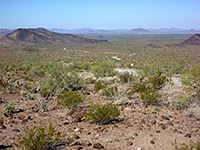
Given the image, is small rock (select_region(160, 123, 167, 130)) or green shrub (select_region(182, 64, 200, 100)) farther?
green shrub (select_region(182, 64, 200, 100))

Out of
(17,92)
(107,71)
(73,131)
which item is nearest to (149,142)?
(73,131)

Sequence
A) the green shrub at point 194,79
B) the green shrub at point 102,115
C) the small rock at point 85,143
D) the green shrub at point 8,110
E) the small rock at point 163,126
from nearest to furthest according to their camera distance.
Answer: the small rock at point 85,143 → the small rock at point 163,126 → the green shrub at point 102,115 → the green shrub at point 8,110 → the green shrub at point 194,79

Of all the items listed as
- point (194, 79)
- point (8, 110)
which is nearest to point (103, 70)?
point (194, 79)

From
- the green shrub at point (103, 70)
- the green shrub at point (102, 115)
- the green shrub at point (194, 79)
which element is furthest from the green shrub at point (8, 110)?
the green shrub at point (103, 70)

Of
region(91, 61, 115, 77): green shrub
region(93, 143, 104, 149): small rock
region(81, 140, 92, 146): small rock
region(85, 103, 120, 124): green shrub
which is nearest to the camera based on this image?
region(93, 143, 104, 149): small rock

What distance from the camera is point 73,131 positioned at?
527 cm

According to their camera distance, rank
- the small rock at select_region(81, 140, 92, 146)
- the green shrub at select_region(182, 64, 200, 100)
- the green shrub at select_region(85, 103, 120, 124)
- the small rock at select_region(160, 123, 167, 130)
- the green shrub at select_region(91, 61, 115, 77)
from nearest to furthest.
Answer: the small rock at select_region(81, 140, 92, 146) → the small rock at select_region(160, 123, 167, 130) → the green shrub at select_region(85, 103, 120, 124) → the green shrub at select_region(182, 64, 200, 100) → the green shrub at select_region(91, 61, 115, 77)

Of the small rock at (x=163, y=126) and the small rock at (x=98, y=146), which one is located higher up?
the small rock at (x=98, y=146)

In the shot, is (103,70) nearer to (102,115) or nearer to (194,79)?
(194,79)

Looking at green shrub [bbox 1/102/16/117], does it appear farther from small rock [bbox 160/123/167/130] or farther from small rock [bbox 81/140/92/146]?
small rock [bbox 160/123/167/130]

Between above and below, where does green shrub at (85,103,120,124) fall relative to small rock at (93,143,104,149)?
above

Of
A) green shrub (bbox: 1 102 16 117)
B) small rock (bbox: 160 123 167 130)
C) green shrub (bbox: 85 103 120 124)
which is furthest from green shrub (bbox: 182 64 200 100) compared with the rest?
green shrub (bbox: 1 102 16 117)

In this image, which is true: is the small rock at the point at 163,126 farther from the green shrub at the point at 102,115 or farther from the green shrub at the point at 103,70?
the green shrub at the point at 103,70

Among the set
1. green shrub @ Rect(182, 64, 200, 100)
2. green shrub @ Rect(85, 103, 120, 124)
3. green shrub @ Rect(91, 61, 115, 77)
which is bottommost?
green shrub @ Rect(91, 61, 115, 77)
